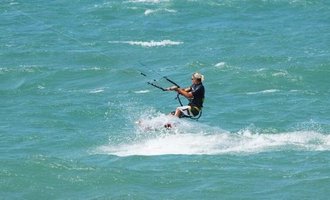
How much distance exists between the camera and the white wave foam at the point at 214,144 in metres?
32.0

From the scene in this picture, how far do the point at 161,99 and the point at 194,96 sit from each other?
934cm

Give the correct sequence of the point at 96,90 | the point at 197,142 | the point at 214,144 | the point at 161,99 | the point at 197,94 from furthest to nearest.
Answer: the point at 96,90, the point at 161,99, the point at 197,142, the point at 214,144, the point at 197,94

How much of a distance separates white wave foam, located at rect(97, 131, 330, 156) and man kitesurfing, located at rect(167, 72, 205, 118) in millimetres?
1168

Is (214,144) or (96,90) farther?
(96,90)

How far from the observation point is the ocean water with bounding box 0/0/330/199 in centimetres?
2905

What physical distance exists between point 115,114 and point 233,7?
893 inches

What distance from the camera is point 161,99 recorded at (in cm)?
4056

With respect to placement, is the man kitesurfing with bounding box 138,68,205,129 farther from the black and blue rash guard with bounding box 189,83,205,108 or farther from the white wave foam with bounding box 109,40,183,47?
the white wave foam with bounding box 109,40,183,47

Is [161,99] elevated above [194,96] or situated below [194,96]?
below

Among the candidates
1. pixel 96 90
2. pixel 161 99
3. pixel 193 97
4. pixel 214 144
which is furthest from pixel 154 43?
pixel 193 97

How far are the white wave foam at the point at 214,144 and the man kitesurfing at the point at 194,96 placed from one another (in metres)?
1.17

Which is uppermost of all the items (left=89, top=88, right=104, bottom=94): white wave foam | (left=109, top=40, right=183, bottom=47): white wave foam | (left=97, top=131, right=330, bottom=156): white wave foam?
(left=97, top=131, right=330, bottom=156): white wave foam

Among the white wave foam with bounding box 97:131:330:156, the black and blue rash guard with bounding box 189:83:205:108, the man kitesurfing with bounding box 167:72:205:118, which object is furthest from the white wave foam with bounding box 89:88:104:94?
the black and blue rash guard with bounding box 189:83:205:108

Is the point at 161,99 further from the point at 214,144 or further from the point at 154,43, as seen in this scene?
the point at 154,43
